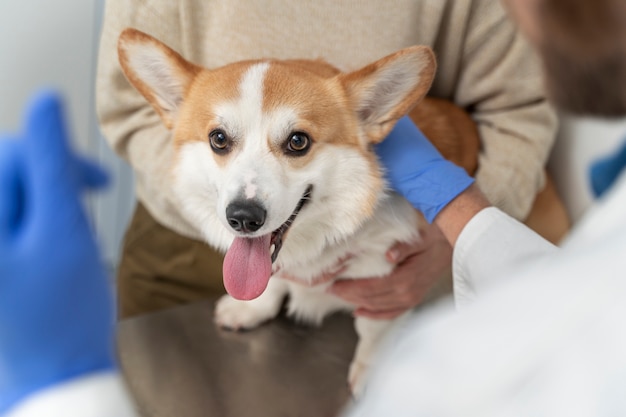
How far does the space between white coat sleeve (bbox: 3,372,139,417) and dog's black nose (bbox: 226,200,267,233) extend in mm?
247

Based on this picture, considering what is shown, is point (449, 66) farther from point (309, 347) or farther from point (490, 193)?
point (309, 347)

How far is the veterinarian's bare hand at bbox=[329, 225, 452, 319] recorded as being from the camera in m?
0.87

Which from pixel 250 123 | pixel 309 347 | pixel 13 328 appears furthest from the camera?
pixel 309 347

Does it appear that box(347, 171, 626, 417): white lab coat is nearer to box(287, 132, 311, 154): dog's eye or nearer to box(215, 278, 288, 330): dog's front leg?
box(287, 132, 311, 154): dog's eye

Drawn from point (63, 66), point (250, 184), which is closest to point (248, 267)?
point (250, 184)

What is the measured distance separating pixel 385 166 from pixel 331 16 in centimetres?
22

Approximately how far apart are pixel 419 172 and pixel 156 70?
0.36m

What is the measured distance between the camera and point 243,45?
0.83m

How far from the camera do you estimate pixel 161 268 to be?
44.4 inches

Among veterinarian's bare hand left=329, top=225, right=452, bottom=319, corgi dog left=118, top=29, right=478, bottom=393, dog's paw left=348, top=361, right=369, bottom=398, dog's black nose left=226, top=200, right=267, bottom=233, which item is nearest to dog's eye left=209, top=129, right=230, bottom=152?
corgi dog left=118, top=29, right=478, bottom=393

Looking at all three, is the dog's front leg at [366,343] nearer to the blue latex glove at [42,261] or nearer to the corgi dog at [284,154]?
the corgi dog at [284,154]

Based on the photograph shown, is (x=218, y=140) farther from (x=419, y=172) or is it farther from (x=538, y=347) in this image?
(x=538, y=347)

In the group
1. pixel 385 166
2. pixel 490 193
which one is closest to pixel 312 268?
pixel 385 166

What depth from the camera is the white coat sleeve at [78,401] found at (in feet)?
1.38
